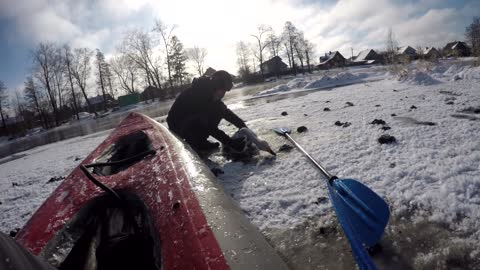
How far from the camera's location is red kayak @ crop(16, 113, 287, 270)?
1.32 m

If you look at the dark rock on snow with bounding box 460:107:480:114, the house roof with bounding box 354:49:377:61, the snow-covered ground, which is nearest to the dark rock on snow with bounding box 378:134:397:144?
the snow-covered ground

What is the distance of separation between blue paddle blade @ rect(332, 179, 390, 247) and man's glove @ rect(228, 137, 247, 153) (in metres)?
1.85

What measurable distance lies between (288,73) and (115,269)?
56.6 m

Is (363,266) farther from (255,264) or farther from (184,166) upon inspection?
(184,166)

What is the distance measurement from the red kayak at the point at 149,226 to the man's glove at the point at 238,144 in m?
1.41

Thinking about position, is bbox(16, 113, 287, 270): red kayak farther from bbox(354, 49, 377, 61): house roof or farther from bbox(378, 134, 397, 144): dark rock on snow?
bbox(354, 49, 377, 61): house roof

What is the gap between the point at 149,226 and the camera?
1.65 m

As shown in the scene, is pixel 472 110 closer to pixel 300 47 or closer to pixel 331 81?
pixel 331 81

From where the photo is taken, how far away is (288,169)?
3.19m

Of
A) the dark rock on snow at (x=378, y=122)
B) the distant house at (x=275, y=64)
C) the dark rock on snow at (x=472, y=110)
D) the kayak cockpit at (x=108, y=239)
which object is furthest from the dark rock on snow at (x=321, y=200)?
the distant house at (x=275, y=64)

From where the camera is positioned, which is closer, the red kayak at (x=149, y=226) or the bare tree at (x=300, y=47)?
the red kayak at (x=149, y=226)

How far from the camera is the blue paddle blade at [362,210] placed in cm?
172

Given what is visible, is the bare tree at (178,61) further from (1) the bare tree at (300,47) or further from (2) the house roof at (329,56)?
(2) the house roof at (329,56)

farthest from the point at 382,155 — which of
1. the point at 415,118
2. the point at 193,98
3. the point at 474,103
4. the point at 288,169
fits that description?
the point at 474,103
